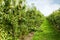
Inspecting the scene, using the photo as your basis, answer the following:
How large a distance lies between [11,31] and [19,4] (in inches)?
156

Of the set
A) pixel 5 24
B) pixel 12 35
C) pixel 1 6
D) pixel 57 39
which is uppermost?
pixel 1 6

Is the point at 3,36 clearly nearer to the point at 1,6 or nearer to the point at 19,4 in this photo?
the point at 1,6

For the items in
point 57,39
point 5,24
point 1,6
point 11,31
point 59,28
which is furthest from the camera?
point 59,28

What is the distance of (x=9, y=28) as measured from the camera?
16.9m

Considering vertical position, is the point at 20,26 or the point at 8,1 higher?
the point at 8,1

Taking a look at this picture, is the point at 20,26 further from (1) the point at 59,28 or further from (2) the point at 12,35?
(1) the point at 59,28

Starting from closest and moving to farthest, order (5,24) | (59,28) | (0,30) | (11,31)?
(0,30) → (5,24) → (11,31) → (59,28)

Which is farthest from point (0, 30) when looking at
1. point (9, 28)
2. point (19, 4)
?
point (19, 4)

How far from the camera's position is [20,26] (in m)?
21.4

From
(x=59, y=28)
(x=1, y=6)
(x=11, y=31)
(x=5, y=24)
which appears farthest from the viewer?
(x=59, y=28)

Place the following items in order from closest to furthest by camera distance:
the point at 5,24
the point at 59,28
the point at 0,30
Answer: the point at 0,30, the point at 5,24, the point at 59,28

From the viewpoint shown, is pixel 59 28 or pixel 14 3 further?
pixel 59 28

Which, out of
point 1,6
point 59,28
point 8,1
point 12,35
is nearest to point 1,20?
point 1,6

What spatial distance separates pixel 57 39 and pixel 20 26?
822 cm
